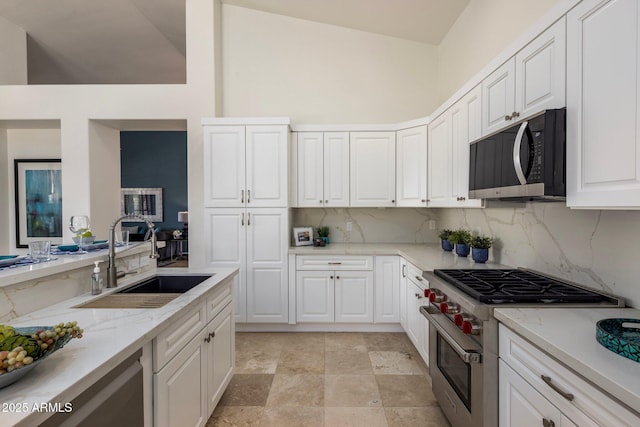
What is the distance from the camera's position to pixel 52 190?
197 inches

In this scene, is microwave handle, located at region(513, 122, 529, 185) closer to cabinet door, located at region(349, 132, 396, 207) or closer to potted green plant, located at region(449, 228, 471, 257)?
potted green plant, located at region(449, 228, 471, 257)

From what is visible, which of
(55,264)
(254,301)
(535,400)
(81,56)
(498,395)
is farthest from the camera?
(81,56)

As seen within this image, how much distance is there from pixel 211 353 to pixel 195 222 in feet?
6.59

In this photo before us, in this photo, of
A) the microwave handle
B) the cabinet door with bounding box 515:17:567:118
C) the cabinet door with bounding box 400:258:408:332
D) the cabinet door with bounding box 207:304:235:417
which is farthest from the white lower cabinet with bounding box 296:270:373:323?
the cabinet door with bounding box 515:17:567:118

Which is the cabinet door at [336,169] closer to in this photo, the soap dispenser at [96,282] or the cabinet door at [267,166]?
the cabinet door at [267,166]

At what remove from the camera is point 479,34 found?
9.05 feet

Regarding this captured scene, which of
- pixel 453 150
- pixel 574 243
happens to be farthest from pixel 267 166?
pixel 574 243

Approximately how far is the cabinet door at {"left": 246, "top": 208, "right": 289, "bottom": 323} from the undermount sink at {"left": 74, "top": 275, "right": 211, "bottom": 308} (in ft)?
4.12

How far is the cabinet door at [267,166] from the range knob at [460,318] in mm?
2153

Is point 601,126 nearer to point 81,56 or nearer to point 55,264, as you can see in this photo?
point 55,264

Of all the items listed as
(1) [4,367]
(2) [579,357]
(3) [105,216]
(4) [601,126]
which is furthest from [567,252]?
(3) [105,216]

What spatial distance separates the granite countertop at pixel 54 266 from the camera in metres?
1.27

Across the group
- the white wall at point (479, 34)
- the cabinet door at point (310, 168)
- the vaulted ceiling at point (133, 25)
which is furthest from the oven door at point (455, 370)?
the vaulted ceiling at point (133, 25)

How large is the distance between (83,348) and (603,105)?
79.4 inches
